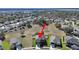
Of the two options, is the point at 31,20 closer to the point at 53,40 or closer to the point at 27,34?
the point at 27,34

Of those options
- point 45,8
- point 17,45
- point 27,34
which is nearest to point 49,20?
point 45,8

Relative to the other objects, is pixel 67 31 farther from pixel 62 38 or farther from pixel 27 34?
pixel 27 34

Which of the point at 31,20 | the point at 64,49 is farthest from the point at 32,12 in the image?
the point at 64,49
